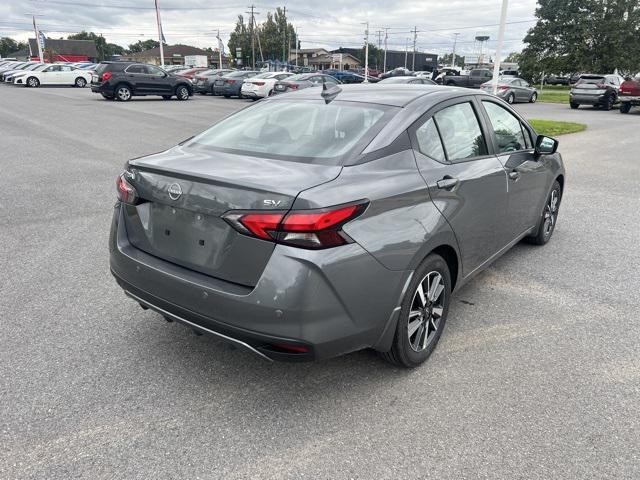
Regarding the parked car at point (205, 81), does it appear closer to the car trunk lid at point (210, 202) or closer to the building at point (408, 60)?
the car trunk lid at point (210, 202)

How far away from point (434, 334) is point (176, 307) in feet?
5.34

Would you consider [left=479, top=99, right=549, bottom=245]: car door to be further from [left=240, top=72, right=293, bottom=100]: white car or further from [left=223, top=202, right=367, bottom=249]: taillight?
[left=240, top=72, right=293, bottom=100]: white car

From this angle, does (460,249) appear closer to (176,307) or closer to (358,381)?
(358,381)

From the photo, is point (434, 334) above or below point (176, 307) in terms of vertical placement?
below

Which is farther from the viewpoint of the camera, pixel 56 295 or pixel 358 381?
pixel 56 295

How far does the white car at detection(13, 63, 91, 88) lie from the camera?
3603 cm

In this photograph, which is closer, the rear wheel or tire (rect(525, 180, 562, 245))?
tire (rect(525, 180, 562, 245))

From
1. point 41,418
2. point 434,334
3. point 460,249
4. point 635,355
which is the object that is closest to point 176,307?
point 41,418

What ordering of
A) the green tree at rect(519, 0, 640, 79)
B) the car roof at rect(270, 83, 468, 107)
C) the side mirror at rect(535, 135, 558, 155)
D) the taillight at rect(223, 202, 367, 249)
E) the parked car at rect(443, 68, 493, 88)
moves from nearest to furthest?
the taillight at rect(223, 202, 367, 249) → the car roof at rect(270, 83, 468, 107) → the side mirror at rect(535, 135, 558, 155) → the parked car at rect(443, 68, 493, 88) → the green tree at rect(519, 0, 640, 79)

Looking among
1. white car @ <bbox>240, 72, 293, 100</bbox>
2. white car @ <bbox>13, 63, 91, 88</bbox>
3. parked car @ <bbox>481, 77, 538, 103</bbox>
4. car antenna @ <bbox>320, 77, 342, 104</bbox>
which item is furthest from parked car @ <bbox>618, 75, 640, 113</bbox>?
white car @ <bbox>13, 63, 91, 88</bbox>

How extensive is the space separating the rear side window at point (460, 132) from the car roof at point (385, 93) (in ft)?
0.39

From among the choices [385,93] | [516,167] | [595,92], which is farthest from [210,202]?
[595,92]

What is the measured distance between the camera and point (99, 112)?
1888 centimetres

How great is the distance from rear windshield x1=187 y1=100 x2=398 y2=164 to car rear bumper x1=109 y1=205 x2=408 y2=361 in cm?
66
